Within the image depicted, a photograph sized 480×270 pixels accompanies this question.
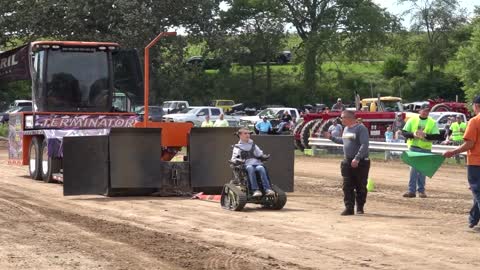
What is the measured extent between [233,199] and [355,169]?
203cm

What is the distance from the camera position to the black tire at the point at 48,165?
65.2ft

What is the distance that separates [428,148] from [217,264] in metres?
8.61

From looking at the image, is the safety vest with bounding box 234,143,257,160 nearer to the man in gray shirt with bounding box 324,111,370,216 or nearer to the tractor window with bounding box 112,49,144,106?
the man in gray shirt with bounding box 324,111,370,216

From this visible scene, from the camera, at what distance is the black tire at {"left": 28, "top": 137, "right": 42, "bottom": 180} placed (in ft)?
67.7

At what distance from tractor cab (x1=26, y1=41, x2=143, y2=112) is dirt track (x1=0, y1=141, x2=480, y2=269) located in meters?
3.24

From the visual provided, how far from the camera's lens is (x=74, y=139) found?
55.2ft

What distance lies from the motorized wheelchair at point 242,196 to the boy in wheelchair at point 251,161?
0.05 metres

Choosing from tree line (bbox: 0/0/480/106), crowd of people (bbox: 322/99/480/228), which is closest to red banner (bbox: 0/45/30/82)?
crowd of people (bbox: 322/99/480/228)

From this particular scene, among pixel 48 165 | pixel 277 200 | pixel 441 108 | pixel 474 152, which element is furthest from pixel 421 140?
pixel 441 108

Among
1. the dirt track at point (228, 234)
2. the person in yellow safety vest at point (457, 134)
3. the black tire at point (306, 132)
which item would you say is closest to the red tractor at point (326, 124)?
the black tire at point (306, 132)

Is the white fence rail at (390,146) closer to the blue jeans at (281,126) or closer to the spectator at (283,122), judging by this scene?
the blue jeans at (281,126)

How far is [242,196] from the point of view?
14.5 m

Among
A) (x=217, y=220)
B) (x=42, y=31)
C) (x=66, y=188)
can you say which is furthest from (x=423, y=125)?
(x=42, y=31)

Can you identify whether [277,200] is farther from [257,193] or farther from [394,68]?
[394,68]
